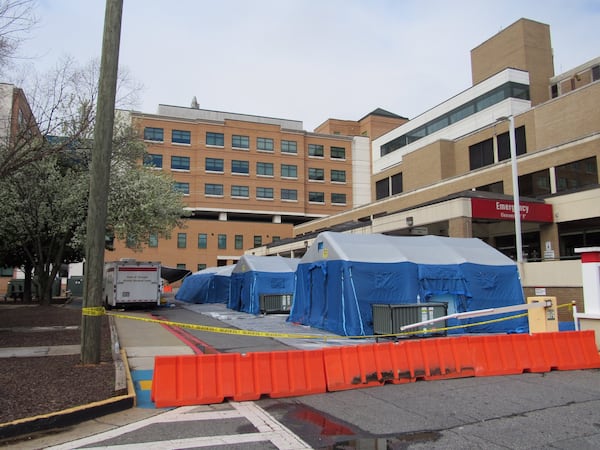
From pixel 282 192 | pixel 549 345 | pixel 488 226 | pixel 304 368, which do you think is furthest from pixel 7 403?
pixel 282 192

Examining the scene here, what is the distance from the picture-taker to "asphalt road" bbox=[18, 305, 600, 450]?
5.30 m

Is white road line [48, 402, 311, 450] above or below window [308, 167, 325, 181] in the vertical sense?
below

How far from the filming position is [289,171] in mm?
70375

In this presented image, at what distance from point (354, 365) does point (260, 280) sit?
635 inches

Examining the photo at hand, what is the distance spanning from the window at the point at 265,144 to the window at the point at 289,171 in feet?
10.2

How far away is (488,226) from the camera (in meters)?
31.9

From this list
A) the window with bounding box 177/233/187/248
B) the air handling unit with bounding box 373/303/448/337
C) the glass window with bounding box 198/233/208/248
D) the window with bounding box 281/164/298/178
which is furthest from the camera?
the window with bounding box 281/164/298/178

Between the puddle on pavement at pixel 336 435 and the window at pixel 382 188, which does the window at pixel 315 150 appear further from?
the puddle on pavement at pixel 336 435

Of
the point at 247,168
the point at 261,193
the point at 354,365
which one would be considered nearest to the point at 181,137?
the point at 247,168

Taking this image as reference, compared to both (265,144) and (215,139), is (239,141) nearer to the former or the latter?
(215,139)

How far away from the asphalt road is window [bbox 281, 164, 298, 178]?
206 feet

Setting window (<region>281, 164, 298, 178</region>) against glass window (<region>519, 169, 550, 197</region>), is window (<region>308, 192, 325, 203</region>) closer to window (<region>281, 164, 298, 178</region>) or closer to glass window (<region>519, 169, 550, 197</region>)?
window (<region>281, 164, 298, 178</region>)

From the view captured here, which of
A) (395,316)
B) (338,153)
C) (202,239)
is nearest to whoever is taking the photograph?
(395,316)

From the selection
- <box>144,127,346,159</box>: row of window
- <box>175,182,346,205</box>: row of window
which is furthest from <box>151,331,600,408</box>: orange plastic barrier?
<box>144,127,346,159</box>: row of window
